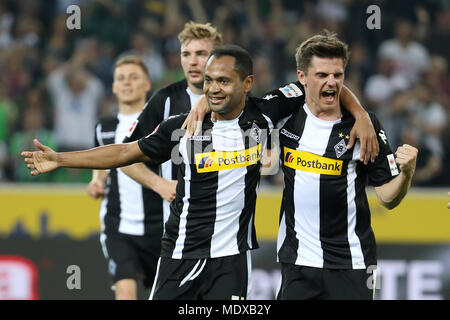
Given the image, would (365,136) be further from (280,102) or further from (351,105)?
(280,102)

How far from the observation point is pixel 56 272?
27.6ft

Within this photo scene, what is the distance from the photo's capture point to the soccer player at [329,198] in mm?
5016

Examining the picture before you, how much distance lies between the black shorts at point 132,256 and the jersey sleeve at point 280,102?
6.93ft

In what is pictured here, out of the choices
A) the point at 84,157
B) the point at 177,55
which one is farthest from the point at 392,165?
the point at 177,55

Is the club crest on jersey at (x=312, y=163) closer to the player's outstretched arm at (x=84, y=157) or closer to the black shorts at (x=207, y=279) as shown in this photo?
the black shorts at (x=207, y=279)

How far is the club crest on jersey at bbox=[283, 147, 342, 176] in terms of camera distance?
5047mm

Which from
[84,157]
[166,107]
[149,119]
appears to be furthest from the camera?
[166,107]

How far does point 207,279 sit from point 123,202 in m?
2.17

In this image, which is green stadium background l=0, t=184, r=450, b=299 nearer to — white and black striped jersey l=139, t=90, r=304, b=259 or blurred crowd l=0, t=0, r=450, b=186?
blurred crowd l=0, t=0, r=450, b=186

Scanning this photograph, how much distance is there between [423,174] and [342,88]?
4733 mm

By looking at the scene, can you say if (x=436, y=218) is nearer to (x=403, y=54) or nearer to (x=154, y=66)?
(x=403, y=54)

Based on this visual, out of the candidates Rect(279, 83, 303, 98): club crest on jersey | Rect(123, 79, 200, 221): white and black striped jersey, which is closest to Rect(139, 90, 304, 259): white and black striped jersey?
Rect(279, 83, 303, 98): club crest on jersey

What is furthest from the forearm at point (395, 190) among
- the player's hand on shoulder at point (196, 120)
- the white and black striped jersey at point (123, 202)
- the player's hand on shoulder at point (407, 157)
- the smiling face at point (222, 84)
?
the white and black striped jersey at point (123, 202)

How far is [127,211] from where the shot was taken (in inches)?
272
